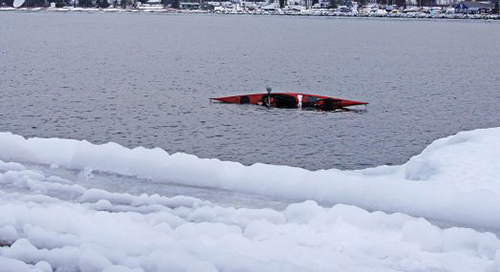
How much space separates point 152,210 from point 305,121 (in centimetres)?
3477

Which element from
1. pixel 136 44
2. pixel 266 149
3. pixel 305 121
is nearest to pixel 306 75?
pixel 305 121

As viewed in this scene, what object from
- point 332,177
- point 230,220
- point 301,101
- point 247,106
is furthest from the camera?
point 247,106

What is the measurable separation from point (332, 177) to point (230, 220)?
12.6ft

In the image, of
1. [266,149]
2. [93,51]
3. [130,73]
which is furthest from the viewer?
[93,51]

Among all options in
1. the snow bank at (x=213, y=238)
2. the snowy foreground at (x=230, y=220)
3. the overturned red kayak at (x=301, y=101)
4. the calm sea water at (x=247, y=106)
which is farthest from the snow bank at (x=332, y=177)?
the overturned red kayak at (x=301, y=101)

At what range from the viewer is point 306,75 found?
87.5 metres

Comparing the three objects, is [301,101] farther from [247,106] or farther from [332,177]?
[332,177]

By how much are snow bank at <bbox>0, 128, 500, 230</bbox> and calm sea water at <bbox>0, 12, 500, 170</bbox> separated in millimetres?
15492

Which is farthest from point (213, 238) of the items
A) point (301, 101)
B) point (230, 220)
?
point (301, 101)

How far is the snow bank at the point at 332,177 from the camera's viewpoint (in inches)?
643

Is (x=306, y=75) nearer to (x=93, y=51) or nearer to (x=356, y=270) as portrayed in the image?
(x=93, y=51)

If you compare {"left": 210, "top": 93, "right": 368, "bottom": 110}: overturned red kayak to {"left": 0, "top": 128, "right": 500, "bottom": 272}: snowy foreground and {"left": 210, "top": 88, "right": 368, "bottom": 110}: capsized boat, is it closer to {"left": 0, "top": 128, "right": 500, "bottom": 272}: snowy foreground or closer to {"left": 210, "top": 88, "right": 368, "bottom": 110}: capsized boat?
{"left": 210, "top": 88, "right": 368, "bottom": 110}: capsized boat

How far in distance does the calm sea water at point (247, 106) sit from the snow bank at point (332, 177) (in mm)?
15492

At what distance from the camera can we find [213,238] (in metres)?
14.0
